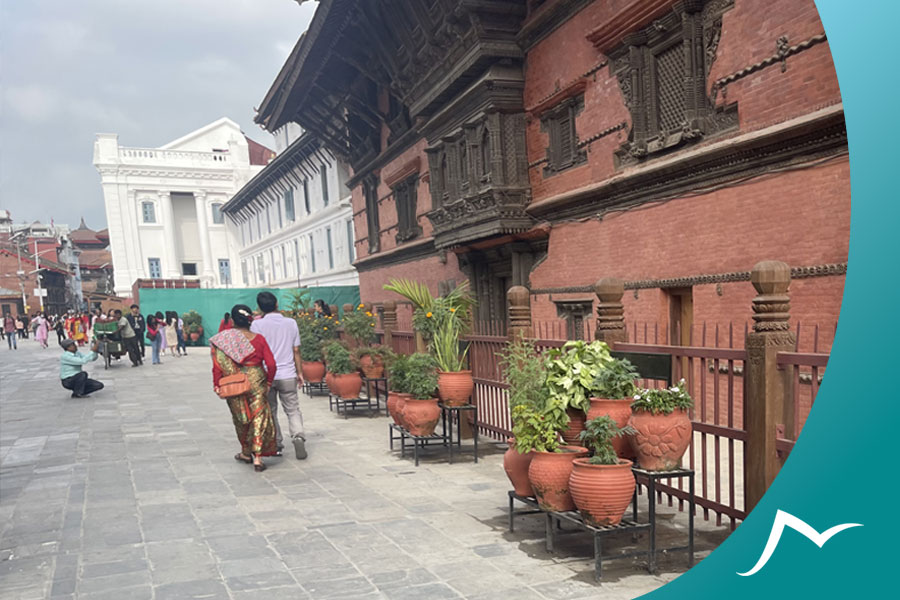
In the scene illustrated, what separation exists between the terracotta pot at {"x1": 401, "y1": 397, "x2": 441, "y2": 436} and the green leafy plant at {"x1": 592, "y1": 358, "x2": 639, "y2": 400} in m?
3.12

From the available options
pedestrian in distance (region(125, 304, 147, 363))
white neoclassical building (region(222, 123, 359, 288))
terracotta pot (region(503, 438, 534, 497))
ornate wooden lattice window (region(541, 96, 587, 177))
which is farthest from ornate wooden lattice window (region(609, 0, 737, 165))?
pedestrian in distance (region(125, 304, 147, 363))

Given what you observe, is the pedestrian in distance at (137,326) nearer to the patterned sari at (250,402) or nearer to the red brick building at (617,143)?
the red brick building at (617,143)

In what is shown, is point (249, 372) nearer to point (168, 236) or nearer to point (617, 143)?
point (617, 143)

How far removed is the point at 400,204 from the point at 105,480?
13.2m

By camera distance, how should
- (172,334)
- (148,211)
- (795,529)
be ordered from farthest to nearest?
(148,211) → (172,334) → (795,529)

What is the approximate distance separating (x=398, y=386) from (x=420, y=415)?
0.53 meters

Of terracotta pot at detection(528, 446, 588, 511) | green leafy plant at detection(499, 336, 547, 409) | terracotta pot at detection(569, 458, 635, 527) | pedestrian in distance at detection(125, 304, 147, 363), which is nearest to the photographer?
terracotta pot at detection(569, 458, 635, 527)

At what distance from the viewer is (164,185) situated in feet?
164

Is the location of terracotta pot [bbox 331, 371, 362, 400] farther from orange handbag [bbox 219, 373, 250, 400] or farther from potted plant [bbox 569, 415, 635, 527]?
potted plant [bbox 569, 415, 635, 527]

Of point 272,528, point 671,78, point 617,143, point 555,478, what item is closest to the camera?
point 555,478

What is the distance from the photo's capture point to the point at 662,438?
4.28 m

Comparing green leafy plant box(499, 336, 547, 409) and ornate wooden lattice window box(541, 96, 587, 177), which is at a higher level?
ornate wooden lattice window box(541, 96, 587, 177)

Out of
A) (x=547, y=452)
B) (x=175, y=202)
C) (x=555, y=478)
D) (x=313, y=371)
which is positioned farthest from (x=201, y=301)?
(x=555, y=478)

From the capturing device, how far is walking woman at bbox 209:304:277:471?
7.24m
